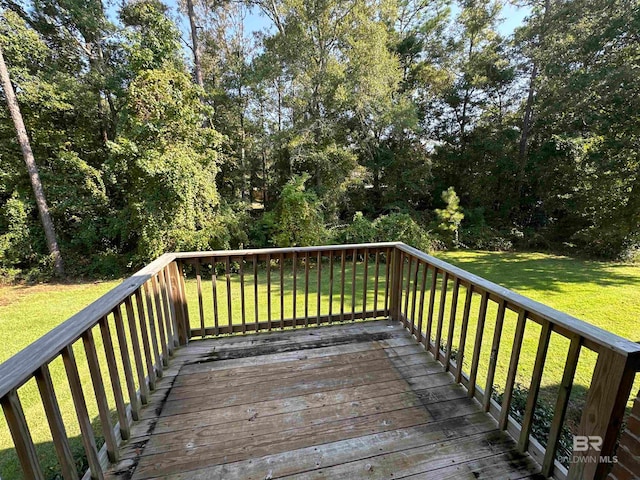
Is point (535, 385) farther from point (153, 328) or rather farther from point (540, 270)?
point (540, 270)

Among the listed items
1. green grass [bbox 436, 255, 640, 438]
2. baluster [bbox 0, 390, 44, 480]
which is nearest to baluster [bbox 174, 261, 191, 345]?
baluster [bbox 0, 390, 44, 480]

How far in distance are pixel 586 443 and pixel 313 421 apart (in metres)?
1.27

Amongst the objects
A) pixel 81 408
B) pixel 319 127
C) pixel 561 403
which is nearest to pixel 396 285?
pixel 561 403

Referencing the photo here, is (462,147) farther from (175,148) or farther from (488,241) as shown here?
(175,148)

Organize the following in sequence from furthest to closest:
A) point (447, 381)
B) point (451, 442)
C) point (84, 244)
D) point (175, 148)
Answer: point (84, 244), point (175, 148), point (447, 381), point (451, 442)

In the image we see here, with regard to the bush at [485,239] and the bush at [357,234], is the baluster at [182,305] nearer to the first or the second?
the bush at [357,234]

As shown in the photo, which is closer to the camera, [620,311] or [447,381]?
[447,381]

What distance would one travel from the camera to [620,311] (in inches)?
186

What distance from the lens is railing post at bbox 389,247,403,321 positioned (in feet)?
9.52

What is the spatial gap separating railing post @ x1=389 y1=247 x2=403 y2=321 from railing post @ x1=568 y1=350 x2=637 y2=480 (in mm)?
1765

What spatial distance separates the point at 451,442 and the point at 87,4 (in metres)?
12.1

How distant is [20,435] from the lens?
0.91 metres

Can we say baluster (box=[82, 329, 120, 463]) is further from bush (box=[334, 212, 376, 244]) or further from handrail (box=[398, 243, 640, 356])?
bush (box=[334, 212, 376, 244])

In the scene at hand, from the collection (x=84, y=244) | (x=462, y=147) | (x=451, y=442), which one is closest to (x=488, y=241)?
(x=462, y=147)
